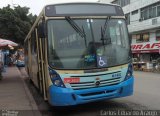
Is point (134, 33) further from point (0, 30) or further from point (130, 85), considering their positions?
point (130, 85)

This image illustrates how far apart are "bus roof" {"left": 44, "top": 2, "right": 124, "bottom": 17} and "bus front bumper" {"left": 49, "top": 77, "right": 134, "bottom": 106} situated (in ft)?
6.42

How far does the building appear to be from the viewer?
3544 cm

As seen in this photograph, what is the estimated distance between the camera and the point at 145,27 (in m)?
37.4

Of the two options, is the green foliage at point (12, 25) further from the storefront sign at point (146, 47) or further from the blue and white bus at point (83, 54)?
the blue and white bus at point (83, 54)

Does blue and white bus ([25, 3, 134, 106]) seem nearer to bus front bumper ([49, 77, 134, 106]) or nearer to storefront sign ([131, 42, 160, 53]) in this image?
bus front bumper ([49, 77, 134, 106])

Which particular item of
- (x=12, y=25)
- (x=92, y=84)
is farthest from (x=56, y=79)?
(x=12, y=25)

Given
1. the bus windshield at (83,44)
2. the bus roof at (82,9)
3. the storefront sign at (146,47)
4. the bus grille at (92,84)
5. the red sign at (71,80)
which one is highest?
the bus roof at (82,9)

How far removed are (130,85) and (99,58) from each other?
47.7 inches

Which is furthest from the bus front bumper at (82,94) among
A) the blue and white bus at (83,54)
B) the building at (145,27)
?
the building at (145,27)

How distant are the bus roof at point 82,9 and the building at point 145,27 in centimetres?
2598

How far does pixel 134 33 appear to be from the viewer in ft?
135

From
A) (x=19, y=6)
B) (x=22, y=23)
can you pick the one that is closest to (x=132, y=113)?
(x=22, y=23)

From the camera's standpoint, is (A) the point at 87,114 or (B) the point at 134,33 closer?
(A) the point at 87,114

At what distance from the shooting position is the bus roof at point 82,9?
8.38m
